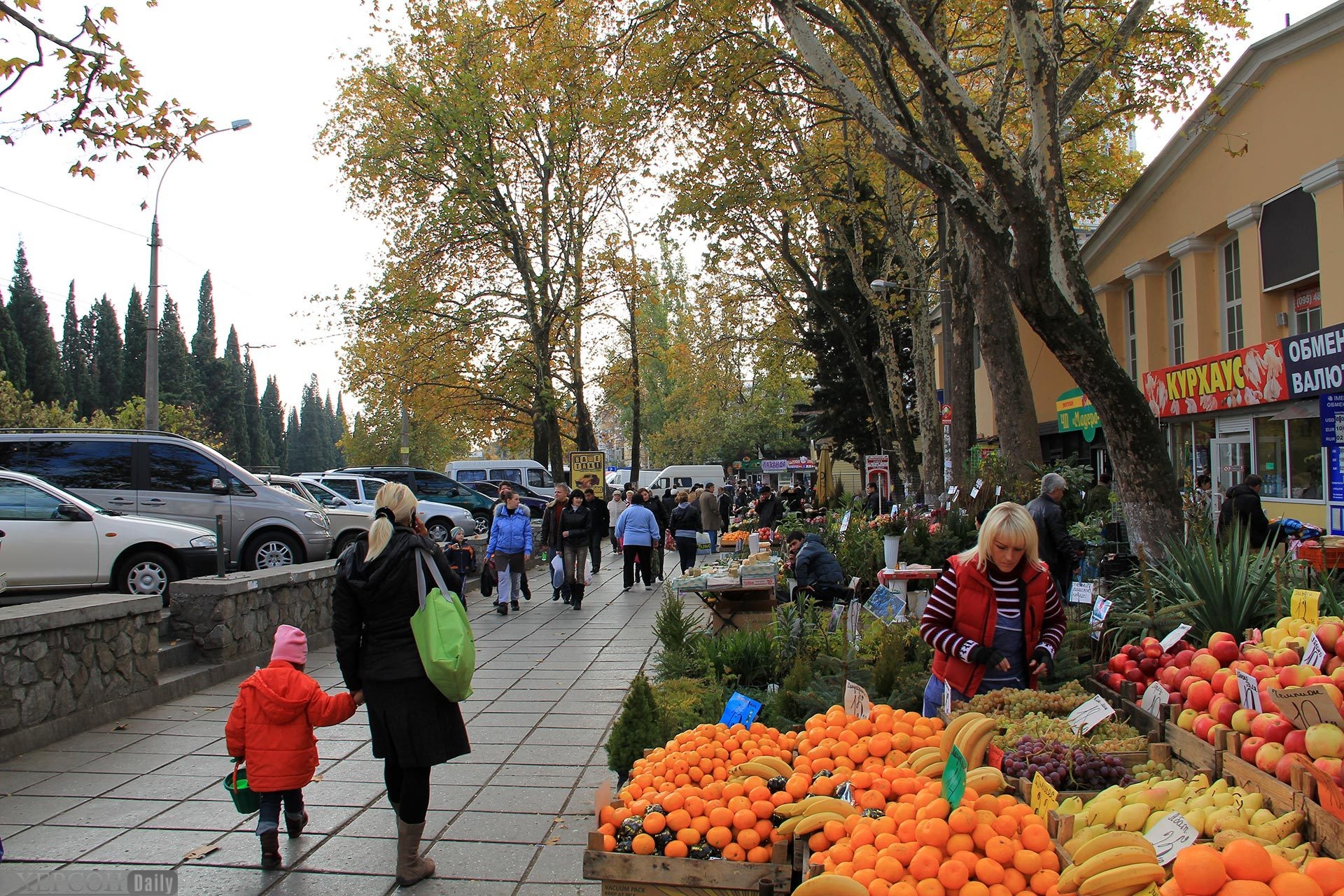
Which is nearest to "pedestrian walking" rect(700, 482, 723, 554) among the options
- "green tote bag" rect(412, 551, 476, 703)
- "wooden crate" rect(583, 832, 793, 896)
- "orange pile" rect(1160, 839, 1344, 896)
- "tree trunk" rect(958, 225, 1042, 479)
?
"tree trunk" rect(958, 225, 1042, 479)

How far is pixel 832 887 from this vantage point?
2750 mm

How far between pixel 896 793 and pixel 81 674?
6.22 metres

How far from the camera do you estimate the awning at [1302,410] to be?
15734 mm

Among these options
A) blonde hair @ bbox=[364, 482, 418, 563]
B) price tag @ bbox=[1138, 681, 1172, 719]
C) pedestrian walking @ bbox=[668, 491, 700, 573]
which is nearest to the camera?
price tag @ bbox=[1138, 681, 1172, 719]

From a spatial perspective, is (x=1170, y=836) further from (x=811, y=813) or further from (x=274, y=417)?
(x=274, y=417)

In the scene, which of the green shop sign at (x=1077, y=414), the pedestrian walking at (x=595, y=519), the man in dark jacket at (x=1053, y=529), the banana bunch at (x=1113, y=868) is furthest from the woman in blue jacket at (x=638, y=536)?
the banana bunch at (x=1113, y=868)

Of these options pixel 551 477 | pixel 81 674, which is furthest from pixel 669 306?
pixel 81 674

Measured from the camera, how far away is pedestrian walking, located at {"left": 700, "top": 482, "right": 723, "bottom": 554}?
22188 millimetres

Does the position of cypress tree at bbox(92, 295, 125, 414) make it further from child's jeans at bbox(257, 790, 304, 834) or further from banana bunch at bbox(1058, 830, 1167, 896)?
banana bunch at bbox(1058, 830, 1167, 896)

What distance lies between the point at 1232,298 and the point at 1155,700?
1959cm

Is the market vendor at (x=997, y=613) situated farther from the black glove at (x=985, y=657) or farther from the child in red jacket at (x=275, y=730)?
the child in red jacket at (x=275, y=730)

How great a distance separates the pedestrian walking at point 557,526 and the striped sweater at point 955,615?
9739 millimetres

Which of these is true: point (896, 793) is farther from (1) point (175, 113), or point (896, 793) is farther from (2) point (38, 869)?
(1) point (175, 113)

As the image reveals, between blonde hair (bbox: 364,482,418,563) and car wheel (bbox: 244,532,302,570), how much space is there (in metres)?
8.38
